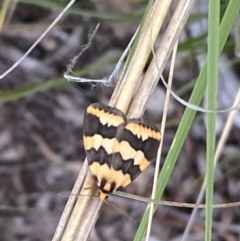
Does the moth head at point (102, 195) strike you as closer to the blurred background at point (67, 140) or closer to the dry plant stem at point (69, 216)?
the dry plant stem at point (69, 216)

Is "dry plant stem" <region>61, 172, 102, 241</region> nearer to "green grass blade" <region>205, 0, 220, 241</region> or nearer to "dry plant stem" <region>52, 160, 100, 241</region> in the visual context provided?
"dry plant stem" <region>52, 160, 100, 241</region>

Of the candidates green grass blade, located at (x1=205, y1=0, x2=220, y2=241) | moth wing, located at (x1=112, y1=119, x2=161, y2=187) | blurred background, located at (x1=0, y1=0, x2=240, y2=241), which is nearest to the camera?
green grass blade, located at (x1=205, y1=0, x2=220, y2=241)

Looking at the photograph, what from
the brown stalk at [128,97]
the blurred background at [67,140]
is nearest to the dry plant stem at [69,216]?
the brown stalk at [128,97]

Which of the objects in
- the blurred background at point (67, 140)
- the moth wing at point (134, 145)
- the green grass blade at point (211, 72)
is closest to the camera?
the green grass blade at point (211, 72)

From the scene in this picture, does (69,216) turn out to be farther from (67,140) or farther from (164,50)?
(67,140)

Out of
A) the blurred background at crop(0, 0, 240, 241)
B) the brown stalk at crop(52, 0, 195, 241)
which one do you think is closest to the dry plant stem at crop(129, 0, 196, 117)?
the brown stalk at crop(52, 0, 195, 241)

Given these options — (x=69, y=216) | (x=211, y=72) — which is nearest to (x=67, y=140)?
(x=69, y=216)

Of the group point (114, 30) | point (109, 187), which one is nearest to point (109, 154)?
point (109, 187)
